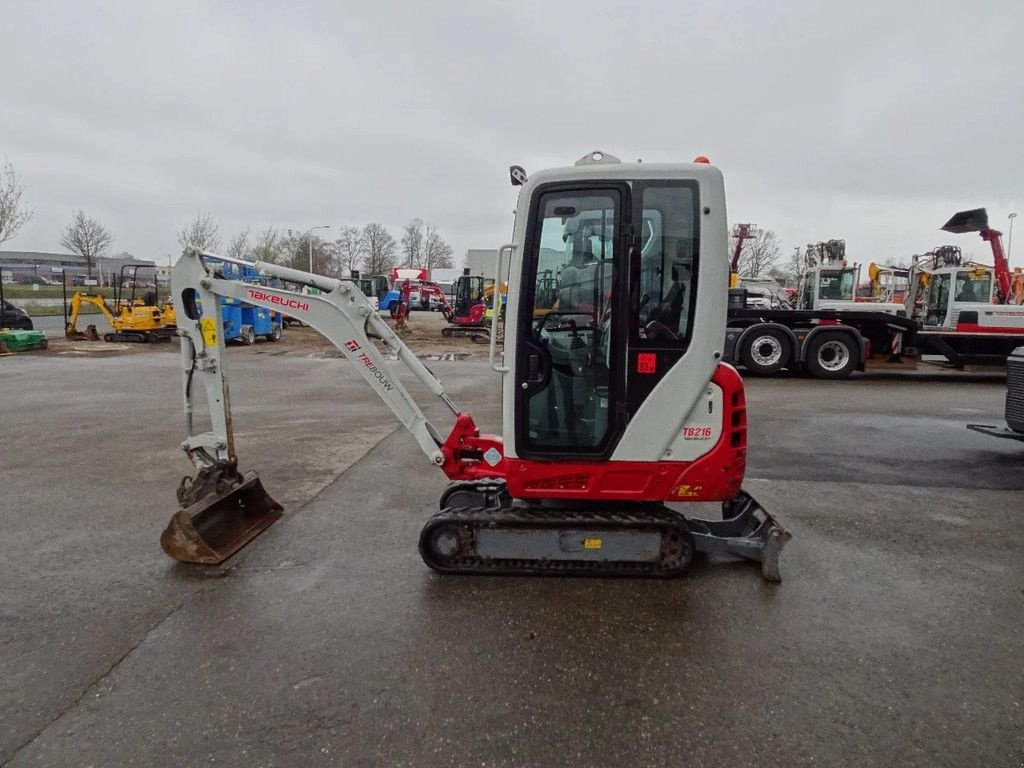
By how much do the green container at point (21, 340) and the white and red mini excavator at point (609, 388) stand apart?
59.9 ft

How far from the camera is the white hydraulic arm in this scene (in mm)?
4383

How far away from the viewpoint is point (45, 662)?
3113 millimetres

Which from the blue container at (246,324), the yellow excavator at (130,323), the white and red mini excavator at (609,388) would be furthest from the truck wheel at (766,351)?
the yellow excavator at (130,323)

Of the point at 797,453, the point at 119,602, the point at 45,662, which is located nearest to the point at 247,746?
the point at 45,662

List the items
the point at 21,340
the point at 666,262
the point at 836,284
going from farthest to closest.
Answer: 1. the point at 21,340
2. the point at 836,284
3. the point at 666,262

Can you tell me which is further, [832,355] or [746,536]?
[832,355]

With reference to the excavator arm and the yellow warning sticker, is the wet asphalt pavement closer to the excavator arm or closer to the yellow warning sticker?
the excavator arm

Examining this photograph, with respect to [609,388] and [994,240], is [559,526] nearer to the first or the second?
[609,388]

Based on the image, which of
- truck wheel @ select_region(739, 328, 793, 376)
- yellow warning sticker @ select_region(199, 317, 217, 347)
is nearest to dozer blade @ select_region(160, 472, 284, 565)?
yellow warning sticker @ select_region(199, 317, 217, 347)

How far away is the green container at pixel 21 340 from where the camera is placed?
17.8 meters

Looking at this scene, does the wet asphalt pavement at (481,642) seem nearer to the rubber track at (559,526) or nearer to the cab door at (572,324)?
the rubber track at (559,526)

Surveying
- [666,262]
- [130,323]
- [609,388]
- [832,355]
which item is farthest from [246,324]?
[666,262]

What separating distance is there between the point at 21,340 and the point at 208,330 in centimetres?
1801

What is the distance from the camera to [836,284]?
1736cm
